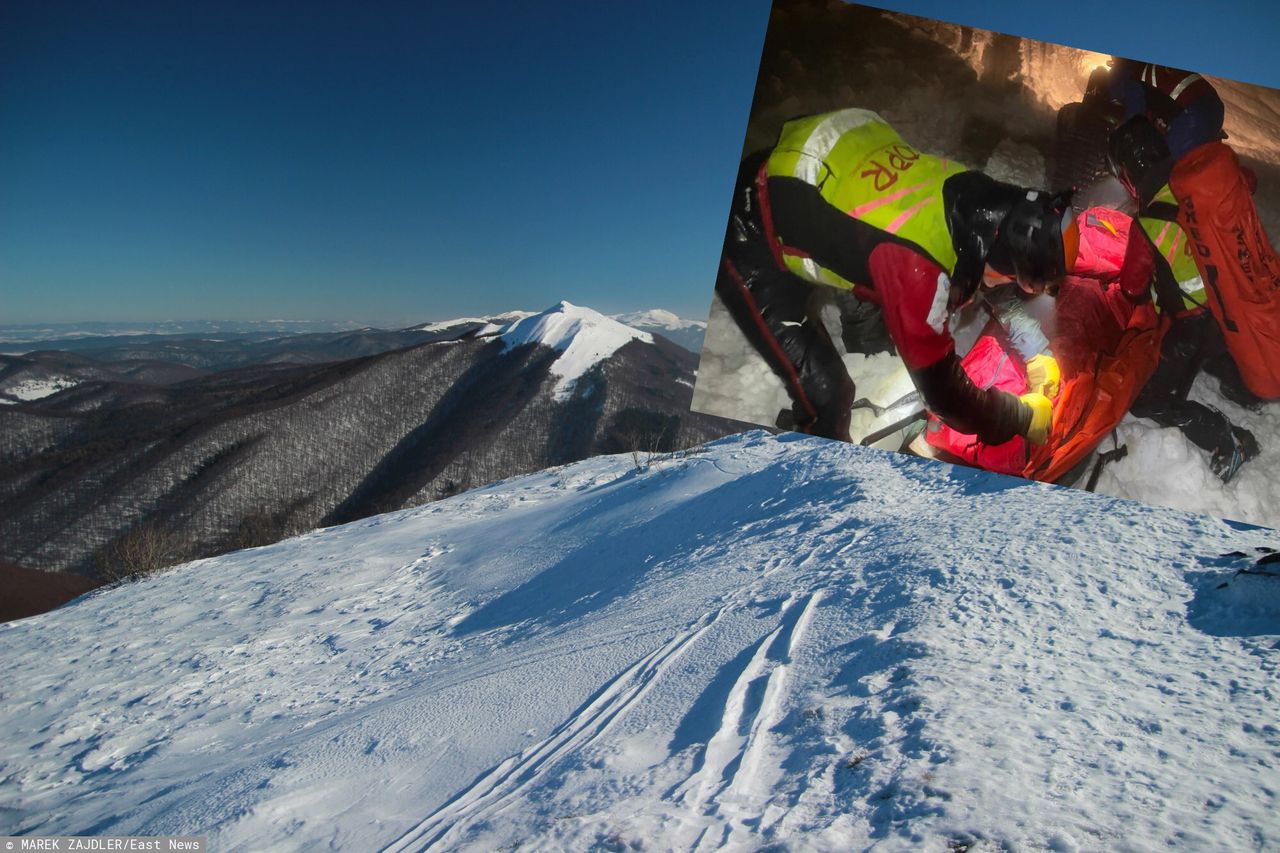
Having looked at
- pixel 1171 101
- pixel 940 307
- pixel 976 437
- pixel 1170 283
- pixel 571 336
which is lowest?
pixel 976 437

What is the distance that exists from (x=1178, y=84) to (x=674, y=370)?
41173 mm

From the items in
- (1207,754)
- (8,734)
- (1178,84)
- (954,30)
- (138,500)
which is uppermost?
(954,30)

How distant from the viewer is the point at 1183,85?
10.9ft

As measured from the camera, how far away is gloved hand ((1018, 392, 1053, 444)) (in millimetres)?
3596

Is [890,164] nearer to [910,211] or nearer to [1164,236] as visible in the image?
[910,211]

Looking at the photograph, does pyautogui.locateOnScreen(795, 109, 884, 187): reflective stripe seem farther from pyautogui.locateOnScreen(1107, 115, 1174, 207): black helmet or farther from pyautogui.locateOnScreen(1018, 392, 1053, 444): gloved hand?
pyautogui.locateOnScreen(1018, 392, 1053, 444): gloved hand

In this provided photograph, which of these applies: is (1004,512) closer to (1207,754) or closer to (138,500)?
(1207,754)

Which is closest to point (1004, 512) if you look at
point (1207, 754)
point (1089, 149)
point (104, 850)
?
point (1207, 754)

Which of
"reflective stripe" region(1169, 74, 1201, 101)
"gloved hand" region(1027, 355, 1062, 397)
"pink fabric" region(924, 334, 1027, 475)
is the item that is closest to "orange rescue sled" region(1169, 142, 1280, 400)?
"reflective stripe" region(1169, 74, 1201, 101)

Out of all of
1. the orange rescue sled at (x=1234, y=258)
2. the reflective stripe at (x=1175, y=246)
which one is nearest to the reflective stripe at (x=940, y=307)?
the reflective stripe at (x=1175, y=246)

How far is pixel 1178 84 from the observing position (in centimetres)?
333

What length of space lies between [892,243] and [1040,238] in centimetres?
84

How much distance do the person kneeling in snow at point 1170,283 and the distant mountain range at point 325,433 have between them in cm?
2563

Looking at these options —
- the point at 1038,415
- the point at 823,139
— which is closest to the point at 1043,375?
the point at 1038,415
